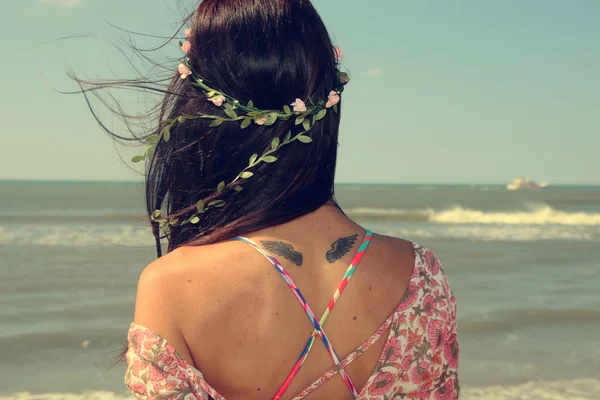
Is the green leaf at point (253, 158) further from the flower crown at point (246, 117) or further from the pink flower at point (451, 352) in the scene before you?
the pink flower at point (451, 352)

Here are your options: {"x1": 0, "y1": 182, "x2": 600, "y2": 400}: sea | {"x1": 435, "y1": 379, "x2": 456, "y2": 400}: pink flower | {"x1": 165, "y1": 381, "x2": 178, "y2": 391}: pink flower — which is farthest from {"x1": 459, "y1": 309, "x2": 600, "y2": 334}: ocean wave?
{"x1": 165, "y1": 381, "x2": 178, "y2": 391}: pink flower

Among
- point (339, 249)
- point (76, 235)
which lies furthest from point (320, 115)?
point (76, 235)

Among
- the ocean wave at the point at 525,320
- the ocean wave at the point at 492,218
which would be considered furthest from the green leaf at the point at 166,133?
the ocean wave at the point at 492,218

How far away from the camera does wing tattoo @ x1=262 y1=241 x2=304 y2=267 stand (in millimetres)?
1461

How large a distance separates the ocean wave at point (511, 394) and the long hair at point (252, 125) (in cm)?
420

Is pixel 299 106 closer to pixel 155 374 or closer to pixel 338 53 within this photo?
pixel 338 53

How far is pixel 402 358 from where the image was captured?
154 centimetres

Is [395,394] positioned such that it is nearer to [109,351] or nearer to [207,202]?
[207,202]

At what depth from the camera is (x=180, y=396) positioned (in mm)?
1411

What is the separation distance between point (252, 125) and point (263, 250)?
29cm

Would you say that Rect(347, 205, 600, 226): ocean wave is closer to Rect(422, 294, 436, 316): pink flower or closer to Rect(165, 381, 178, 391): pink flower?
Rect(422, 294, 436, 316): pink flower

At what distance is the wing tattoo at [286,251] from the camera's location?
1.46 metres

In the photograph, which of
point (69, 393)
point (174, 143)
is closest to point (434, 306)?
point (174, 143)

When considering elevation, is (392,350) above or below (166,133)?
below
